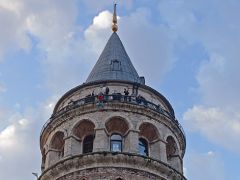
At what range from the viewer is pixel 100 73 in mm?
39750

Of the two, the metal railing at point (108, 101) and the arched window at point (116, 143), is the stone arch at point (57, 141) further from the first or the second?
the arched window at point (116, 143)

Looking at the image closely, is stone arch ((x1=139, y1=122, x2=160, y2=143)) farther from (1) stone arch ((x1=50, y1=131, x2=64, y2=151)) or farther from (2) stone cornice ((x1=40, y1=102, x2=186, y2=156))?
(1) stone arch ((x1=50, y1=131, x2=64, y2=151))

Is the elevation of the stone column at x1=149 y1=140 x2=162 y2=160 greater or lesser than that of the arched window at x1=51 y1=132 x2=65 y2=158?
lesser

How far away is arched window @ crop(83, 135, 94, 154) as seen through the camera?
34.8 metres

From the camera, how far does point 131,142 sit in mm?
34062

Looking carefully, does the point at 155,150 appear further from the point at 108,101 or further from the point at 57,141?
the point at 57,141

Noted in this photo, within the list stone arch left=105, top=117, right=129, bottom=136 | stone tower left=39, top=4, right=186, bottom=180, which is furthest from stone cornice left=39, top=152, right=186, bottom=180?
stone arch left=105, top=117, right=129, bottom=136

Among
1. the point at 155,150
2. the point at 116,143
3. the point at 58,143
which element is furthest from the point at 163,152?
the point at 58,143

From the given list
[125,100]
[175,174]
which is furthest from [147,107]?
[175,174]

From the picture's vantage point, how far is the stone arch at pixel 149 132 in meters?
35.5

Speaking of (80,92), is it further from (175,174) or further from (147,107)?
(175,174)

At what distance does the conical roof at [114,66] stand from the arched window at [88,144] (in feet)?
14.9

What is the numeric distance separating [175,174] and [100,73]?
9.27 meters

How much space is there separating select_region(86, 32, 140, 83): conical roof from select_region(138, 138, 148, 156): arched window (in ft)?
15.4
